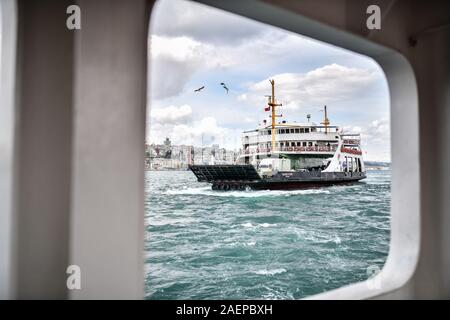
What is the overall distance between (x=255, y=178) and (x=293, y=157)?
4011 millimetres

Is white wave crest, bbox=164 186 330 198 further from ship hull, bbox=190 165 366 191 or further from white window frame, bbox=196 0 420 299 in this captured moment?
white window frame, bbox=196 0 420 299

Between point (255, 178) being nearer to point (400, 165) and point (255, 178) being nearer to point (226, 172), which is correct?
point (226, 172)

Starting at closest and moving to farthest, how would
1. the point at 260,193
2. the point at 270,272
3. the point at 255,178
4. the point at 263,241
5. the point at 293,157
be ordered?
the point at 270,272
the point at 263,241
the point at 255,178
the point at 260,193
the point at 293,157

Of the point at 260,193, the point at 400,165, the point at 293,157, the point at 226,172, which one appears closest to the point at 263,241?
the point at 260,193

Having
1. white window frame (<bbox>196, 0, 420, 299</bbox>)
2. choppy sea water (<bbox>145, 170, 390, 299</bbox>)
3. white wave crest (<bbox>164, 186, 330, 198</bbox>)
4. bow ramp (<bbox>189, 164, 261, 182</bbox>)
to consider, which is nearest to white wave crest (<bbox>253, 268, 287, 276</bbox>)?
choppy sea water (<bbox>145, 170, 390, 299</bbox>)

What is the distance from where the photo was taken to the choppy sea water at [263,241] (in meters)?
8.21

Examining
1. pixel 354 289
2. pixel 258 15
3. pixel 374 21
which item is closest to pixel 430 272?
pixel 354 289

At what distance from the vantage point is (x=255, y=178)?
595 inches

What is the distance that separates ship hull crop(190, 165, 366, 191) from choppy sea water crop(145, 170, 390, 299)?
54 centimetres

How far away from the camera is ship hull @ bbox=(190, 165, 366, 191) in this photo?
15.2 m

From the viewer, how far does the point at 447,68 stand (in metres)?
2.15

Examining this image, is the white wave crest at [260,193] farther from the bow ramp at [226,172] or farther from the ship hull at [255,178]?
the bow ramp at [226,172]

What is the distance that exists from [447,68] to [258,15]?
1431mm

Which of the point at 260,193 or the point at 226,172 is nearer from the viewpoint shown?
the point at 226,172
